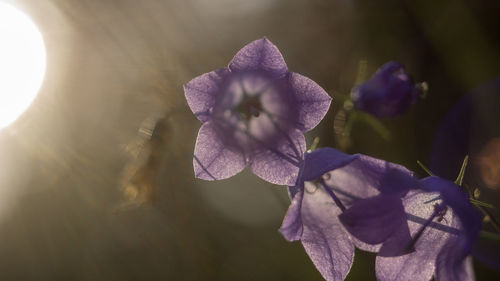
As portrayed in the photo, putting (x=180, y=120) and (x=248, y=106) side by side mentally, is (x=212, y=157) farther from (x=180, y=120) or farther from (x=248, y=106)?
(x=180, y=120)

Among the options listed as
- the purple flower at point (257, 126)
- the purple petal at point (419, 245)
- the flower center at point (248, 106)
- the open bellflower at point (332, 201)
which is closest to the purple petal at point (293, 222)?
the open bellflower at point (332, 201)

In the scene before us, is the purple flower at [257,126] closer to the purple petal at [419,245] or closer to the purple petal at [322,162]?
the purple petal at [322,162]

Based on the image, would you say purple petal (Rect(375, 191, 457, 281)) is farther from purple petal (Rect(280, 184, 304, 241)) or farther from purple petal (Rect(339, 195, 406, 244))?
purple petal (Rect(280, 184, 304, 241))

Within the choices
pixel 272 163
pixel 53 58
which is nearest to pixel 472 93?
pixel 272 163

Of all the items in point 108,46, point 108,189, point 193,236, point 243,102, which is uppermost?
point 108,46

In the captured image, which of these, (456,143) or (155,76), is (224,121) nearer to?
(155,76)

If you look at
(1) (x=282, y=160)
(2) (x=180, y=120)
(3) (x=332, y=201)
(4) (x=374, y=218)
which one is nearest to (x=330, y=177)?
(3) (x=332, y=201)
